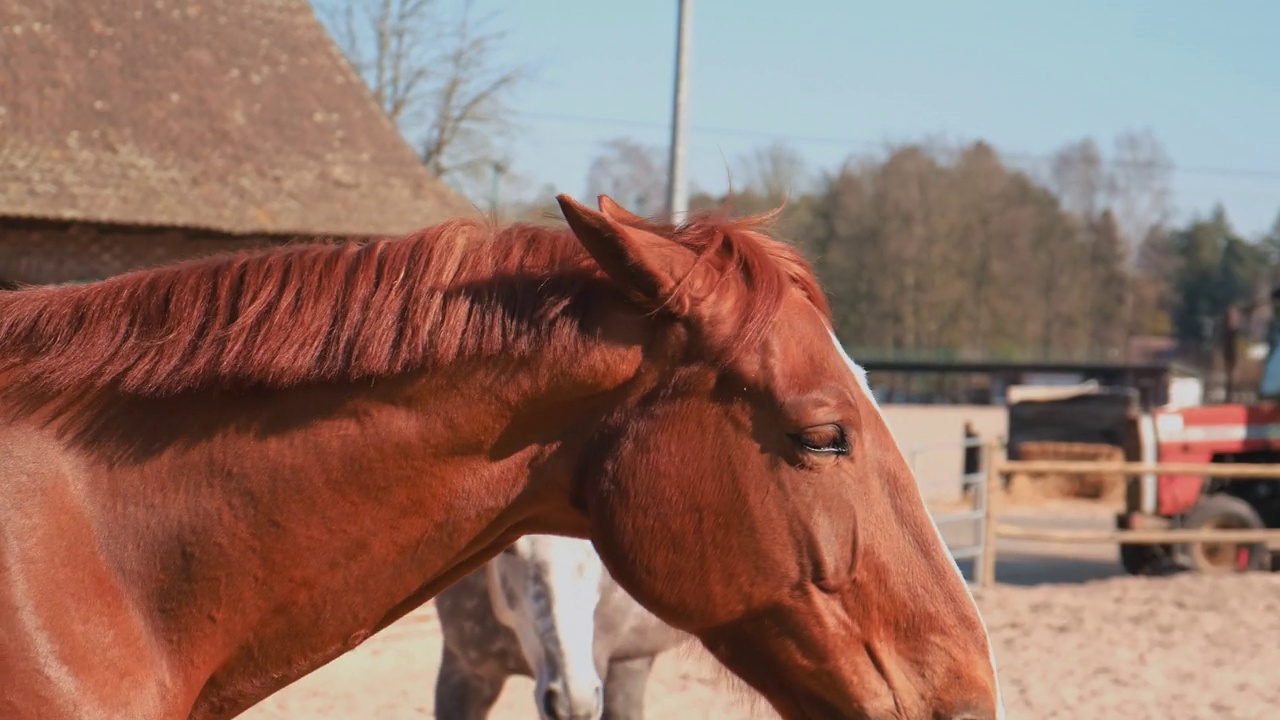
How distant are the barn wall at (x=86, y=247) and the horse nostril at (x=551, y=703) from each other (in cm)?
666

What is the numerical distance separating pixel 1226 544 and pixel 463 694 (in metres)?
10.7

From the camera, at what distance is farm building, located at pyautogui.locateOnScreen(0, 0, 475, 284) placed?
9.62 m

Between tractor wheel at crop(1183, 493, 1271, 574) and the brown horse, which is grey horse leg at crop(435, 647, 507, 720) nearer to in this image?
the brown horse

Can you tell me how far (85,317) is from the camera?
1840 mm

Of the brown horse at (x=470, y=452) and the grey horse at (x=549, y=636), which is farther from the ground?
the brown horse at (x=470, y=452)

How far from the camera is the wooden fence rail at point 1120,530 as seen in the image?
447 inches

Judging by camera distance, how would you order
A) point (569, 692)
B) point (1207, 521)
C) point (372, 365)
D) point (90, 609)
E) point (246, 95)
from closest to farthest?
point (90, 609), point (372, 365), point (569, 692), point (246, 95), point (1207, 521)

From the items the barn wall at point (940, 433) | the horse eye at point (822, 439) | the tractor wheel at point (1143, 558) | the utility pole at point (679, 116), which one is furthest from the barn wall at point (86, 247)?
the barn wall at point (940, 433)

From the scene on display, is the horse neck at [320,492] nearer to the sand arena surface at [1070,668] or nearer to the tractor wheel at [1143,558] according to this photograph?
the sand arena surface at [1070,668]

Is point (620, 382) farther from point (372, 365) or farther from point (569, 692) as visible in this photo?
point (569, 692)

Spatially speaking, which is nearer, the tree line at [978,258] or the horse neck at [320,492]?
the horse neck at [320,492]

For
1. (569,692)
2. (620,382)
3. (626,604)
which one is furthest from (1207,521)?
(620,382)

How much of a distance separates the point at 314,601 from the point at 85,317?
56 centimetres

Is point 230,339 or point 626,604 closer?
point 230,339
